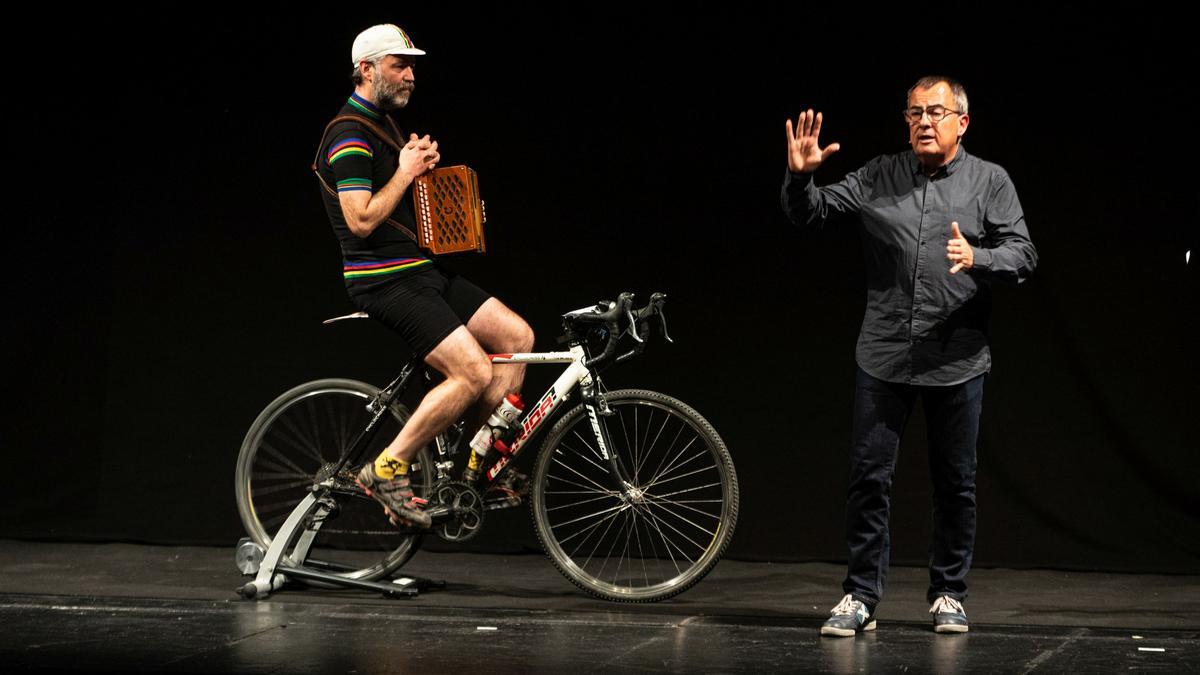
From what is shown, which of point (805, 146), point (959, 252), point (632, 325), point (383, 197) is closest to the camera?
point (959, 252)

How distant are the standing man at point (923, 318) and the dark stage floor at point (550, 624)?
203mm

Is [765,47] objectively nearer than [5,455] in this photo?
Yes

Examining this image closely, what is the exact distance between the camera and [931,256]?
373cm

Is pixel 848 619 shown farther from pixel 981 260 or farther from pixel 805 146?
pixel 805 146

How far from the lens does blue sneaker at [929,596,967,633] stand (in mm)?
3783

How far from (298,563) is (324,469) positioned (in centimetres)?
30

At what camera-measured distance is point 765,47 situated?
4992 millimetres

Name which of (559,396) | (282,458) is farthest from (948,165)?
(282,458)

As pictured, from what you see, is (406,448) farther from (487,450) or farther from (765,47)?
(765,47)

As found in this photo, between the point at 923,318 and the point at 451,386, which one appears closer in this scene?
the point at 923,318

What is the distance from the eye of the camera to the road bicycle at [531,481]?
14.0 feet

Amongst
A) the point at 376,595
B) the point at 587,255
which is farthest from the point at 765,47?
the point at 376,595

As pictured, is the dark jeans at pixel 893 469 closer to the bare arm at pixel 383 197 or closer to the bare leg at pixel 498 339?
the bare leg at pixel 498 339

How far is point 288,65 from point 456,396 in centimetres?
186
